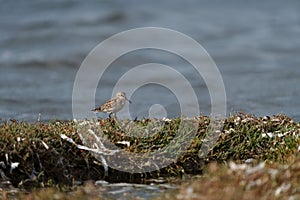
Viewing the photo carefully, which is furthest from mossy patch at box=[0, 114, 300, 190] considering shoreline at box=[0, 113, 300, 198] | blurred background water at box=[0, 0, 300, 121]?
blurred background water at box=[0, 0, 300, 121]

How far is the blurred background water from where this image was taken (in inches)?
572

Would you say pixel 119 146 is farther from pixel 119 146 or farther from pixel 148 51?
pixel 148 51

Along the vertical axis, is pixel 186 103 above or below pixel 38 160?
above

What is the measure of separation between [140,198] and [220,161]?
156cm

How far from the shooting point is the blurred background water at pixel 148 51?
14.5m

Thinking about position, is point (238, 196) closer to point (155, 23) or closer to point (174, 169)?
point (174, 169)

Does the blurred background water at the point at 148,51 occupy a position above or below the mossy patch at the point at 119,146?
above

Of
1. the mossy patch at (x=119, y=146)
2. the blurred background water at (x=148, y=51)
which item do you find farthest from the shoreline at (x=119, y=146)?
the blurred background water at (x=148, y=51)

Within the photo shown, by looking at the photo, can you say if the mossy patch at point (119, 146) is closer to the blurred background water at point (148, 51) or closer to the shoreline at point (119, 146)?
the shoreline at point (119, 146)

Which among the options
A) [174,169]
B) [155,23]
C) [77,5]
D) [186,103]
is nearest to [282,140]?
[174,169]

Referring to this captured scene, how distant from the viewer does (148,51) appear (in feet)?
73.7

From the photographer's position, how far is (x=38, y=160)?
7.63m

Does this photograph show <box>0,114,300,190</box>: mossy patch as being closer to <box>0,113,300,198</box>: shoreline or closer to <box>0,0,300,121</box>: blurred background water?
<box>0,113,300,198</box>: shoreline

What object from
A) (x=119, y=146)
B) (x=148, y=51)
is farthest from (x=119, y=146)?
(x=148, y=51)
